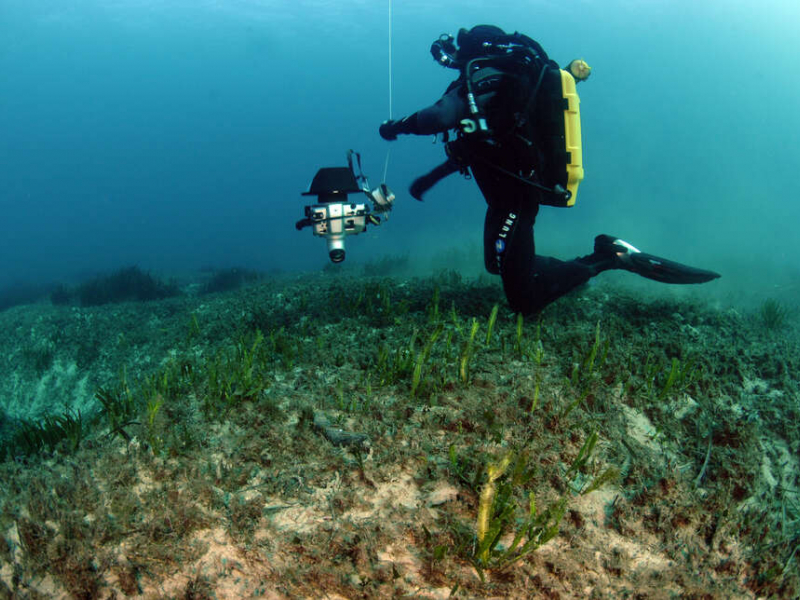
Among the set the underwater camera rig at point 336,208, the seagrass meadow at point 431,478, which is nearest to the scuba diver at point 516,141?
the underwater camera rig at point 336,208

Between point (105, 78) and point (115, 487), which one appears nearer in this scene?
point (115, 487)

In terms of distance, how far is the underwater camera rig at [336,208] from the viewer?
13.9ft

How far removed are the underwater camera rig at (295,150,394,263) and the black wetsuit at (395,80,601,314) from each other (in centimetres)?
101

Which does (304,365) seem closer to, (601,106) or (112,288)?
(112,288)

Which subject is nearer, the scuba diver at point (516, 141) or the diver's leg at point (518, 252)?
the scuba diver at point (516, 141)

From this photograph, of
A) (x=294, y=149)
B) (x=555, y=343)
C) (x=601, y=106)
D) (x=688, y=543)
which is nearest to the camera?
(x=688, y=543)

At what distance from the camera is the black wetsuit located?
4832 millimetres

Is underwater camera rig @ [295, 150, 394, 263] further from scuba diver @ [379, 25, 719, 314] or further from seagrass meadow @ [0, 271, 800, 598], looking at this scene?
seagrass meadow @ [0, 271, 800, 598]

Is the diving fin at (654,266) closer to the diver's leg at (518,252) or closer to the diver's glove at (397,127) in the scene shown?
the diver's leg at (518,252)

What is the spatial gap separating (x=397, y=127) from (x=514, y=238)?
1.86 metres

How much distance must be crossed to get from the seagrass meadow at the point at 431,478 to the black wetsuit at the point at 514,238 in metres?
0.71

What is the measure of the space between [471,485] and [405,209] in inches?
2602

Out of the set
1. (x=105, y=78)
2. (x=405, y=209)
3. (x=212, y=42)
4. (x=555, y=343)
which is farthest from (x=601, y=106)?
(x=555, y=343)

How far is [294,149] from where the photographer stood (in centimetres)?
11288
